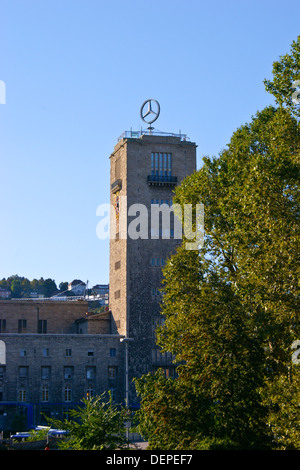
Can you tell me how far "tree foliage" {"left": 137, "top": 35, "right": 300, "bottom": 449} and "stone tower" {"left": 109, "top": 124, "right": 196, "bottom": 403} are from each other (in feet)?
183

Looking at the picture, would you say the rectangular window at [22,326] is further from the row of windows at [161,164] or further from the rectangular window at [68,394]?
the row of windows at [161,164]

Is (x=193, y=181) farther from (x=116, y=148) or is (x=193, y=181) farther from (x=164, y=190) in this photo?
(x=116, y=148)

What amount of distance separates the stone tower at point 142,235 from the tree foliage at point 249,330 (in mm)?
55889

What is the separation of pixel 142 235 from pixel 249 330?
63210mm

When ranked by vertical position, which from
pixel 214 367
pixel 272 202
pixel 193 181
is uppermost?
pixel 193 181

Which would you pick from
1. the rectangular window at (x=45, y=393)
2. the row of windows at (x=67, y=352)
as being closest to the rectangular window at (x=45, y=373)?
the rectangular window at (x=45, y=393)

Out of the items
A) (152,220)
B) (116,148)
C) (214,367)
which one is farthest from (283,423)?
(116,148)

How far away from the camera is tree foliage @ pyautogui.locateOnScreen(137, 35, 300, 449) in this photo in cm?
3284

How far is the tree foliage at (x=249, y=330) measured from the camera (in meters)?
32.8

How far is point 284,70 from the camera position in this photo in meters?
37.1

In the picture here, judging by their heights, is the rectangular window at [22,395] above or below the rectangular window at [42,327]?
below

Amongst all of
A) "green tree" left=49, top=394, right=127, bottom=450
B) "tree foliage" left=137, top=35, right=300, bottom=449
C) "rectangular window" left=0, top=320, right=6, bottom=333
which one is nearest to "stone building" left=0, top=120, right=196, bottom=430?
"rectangular window" left=0, top=320, right=6, bottom=333
